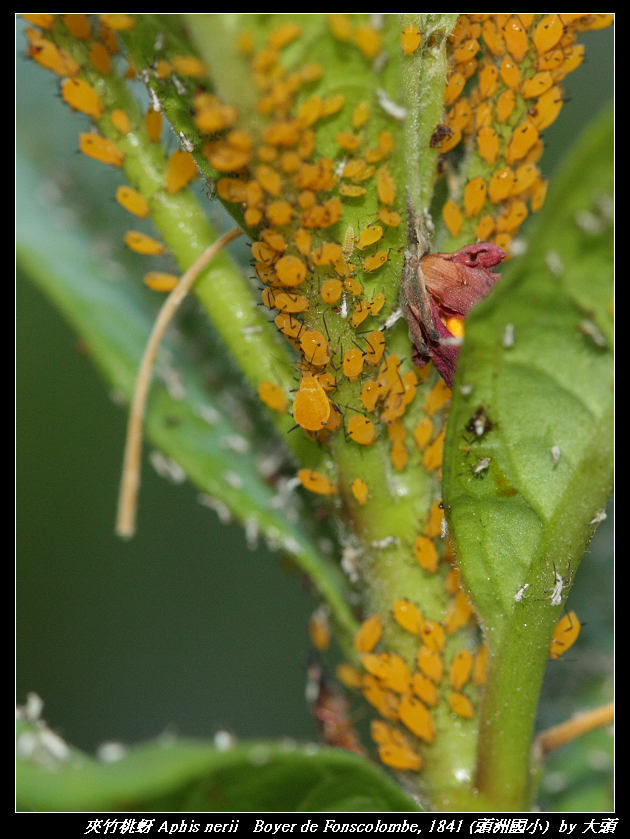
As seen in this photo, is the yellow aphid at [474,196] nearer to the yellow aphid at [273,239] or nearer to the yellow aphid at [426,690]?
the yellow aphid at [273,239]

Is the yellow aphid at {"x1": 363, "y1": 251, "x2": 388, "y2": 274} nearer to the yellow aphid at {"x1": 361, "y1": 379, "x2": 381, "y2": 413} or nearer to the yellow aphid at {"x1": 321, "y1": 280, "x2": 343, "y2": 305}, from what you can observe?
the yellow aphid at {"x1": 321, "y1": 280, "x2": 343, "y2": 305}

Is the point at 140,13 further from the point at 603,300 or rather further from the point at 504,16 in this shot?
the point at 603,300

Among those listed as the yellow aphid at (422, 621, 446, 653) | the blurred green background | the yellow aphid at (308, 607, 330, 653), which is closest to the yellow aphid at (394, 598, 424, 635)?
the yellow aphid at (422, 621, 446, 653)

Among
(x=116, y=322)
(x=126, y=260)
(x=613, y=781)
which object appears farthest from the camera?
(x=126, y=260)

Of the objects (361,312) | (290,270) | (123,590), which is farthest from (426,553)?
(123,590)

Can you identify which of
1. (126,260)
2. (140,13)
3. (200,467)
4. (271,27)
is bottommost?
(200,467)

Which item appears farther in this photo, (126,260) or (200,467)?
(126,260)

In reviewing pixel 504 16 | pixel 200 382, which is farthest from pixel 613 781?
pixel 504 16

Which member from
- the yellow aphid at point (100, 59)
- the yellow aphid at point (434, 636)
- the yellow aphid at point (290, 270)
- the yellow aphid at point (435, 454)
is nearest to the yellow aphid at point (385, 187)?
the yellow aphid at point (290, 270)
